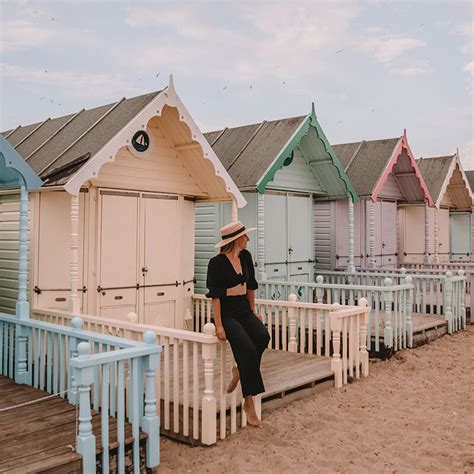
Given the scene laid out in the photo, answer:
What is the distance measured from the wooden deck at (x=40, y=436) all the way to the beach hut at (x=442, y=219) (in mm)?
13754

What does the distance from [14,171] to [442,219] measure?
16.4 meters

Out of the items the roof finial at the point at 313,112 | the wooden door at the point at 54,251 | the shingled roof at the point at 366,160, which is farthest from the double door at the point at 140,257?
the shingled roof at the point at 366,160

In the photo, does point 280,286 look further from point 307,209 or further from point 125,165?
point 125,165

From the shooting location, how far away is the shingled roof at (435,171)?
17773mm

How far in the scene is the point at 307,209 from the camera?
43.7 feet

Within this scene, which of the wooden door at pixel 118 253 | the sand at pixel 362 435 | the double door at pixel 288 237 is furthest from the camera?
the double door at pixel 288 237

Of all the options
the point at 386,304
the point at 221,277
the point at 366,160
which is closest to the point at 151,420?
the point at 221,277

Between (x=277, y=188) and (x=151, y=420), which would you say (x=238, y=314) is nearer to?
(x=151, y=420)

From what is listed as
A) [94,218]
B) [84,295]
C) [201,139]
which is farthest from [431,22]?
[84,295]

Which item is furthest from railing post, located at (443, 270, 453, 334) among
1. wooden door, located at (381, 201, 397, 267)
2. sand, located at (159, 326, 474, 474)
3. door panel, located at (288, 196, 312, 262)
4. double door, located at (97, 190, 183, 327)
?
double door, located at (97, 190, 183, 327)

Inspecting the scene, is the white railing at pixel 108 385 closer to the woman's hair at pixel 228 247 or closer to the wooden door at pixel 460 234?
the woman's hair at pixel 228 247

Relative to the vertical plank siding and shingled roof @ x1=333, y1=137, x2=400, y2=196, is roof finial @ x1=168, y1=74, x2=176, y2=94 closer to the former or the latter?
the vertical plank siding

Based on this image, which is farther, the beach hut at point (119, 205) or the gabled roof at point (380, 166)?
the gabled roof at point (380, 166)

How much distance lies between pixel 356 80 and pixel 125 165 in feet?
17.9
